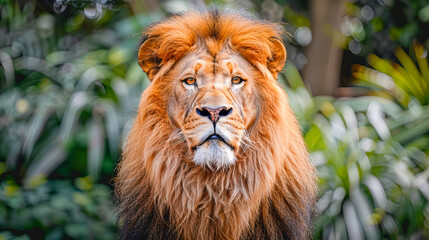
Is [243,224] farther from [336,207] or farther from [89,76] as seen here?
[89,76]

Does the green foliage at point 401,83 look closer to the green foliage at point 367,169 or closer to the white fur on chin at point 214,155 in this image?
the green foliage at point 367,169

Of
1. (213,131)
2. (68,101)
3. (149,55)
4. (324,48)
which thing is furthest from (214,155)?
(324,48)

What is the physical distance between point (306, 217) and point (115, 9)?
2.66 m

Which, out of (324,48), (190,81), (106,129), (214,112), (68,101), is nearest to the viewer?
(214,112)

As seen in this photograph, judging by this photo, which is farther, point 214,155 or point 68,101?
point 68,101

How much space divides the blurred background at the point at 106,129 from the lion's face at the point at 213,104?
0.98 metres

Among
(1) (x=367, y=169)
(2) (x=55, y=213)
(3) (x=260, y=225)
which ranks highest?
(3) (x=260, y=225)

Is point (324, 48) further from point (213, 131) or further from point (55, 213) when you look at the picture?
point (213, 131)

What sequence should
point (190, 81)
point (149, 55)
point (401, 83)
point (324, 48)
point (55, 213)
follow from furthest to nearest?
point (324, 48)
point (401, 83)
point (55, 213)
point (149, 55)
point (190, 81)

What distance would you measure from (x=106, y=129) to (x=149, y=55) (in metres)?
1.59

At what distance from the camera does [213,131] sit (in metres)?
1.08

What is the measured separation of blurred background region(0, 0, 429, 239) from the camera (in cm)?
262

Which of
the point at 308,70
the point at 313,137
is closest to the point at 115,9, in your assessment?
the point at 308,70

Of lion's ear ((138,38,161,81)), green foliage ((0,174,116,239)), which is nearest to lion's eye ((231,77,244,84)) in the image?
lion's ear ((138,38,161,81))
